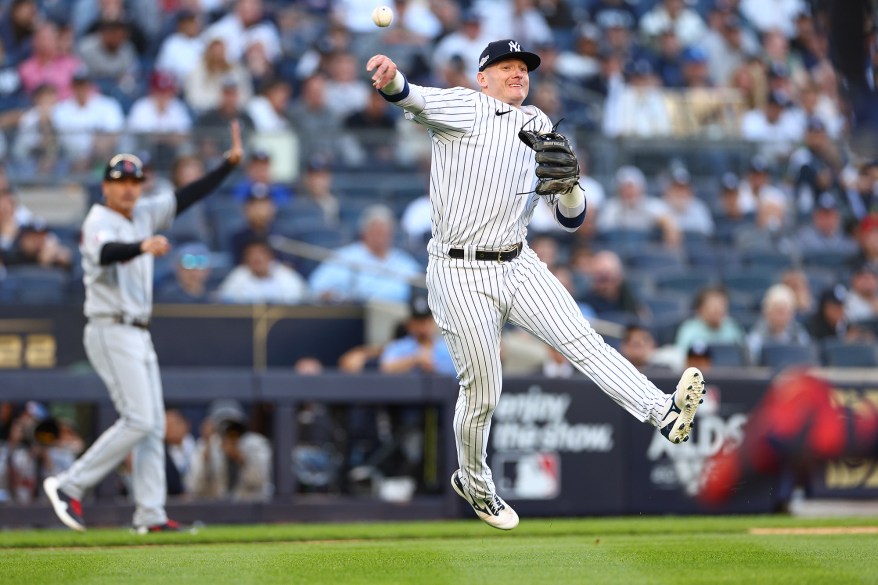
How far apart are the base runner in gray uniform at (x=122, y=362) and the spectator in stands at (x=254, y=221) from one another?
3.47 m

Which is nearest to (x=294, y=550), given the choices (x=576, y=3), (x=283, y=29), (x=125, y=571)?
(x=125, y=571)

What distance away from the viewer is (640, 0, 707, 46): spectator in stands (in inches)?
675

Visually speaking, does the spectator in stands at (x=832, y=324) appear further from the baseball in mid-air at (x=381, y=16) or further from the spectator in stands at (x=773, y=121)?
the baseball in mid-air at (x=381, y=16)

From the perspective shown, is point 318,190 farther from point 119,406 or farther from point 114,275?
point 119,406

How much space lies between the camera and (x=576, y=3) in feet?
56.7

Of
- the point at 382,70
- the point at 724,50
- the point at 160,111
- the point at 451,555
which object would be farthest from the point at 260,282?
the point at 724,50

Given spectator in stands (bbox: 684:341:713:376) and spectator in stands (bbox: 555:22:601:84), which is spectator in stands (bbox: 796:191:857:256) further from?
spectator in stands (bbox: 684:341:713:376)

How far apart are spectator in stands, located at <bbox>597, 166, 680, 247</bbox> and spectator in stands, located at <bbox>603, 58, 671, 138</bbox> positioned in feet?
4.16

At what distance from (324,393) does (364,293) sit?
178 centimetres

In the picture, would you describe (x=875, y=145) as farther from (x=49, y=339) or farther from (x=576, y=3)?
(x=576, y=3)

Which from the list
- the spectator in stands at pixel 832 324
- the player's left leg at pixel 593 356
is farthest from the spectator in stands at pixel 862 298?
the player's left leg at pixel 593 356

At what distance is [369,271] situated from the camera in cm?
1173

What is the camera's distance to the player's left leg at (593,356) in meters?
6.08

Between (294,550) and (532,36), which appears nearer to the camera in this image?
(294,550)
